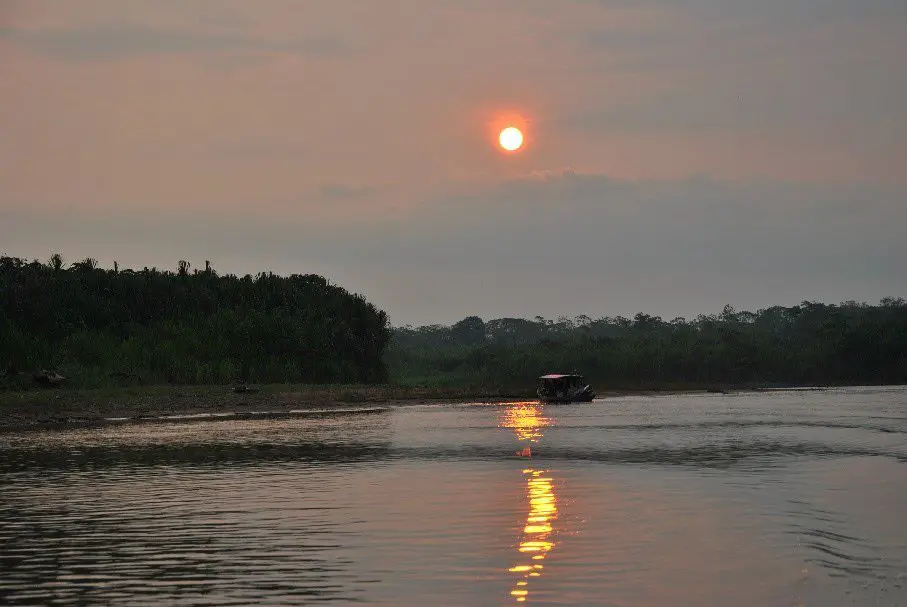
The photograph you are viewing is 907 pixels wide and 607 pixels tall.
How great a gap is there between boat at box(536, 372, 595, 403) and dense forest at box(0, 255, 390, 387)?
13523 millimetres

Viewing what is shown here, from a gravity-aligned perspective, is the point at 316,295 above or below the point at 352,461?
above

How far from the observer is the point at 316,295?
84250 millimetres

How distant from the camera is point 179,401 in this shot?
5803 cm

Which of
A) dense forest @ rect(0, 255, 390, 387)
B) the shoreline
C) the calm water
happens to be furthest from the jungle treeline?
the calm water

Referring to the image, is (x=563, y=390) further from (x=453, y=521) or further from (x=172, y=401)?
(x=453, y=521)

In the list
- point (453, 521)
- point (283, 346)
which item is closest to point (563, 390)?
point (283, 346)

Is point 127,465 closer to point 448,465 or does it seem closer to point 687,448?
point 448,465

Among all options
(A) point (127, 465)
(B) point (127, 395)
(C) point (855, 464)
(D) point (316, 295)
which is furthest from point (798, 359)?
(A) point (127, 465)

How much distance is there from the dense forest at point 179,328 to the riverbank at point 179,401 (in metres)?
2.65

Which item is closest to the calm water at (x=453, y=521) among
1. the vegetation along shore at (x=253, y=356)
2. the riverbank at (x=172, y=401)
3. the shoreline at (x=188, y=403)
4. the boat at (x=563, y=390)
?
the riverbank at (x=172, y=401)

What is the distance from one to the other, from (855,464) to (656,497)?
9595 millimetres

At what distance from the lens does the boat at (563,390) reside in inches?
2918

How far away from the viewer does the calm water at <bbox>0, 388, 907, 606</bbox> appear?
46.9 feet

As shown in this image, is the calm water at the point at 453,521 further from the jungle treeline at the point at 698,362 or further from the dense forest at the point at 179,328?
the jungle treeline at the point at 698,362
